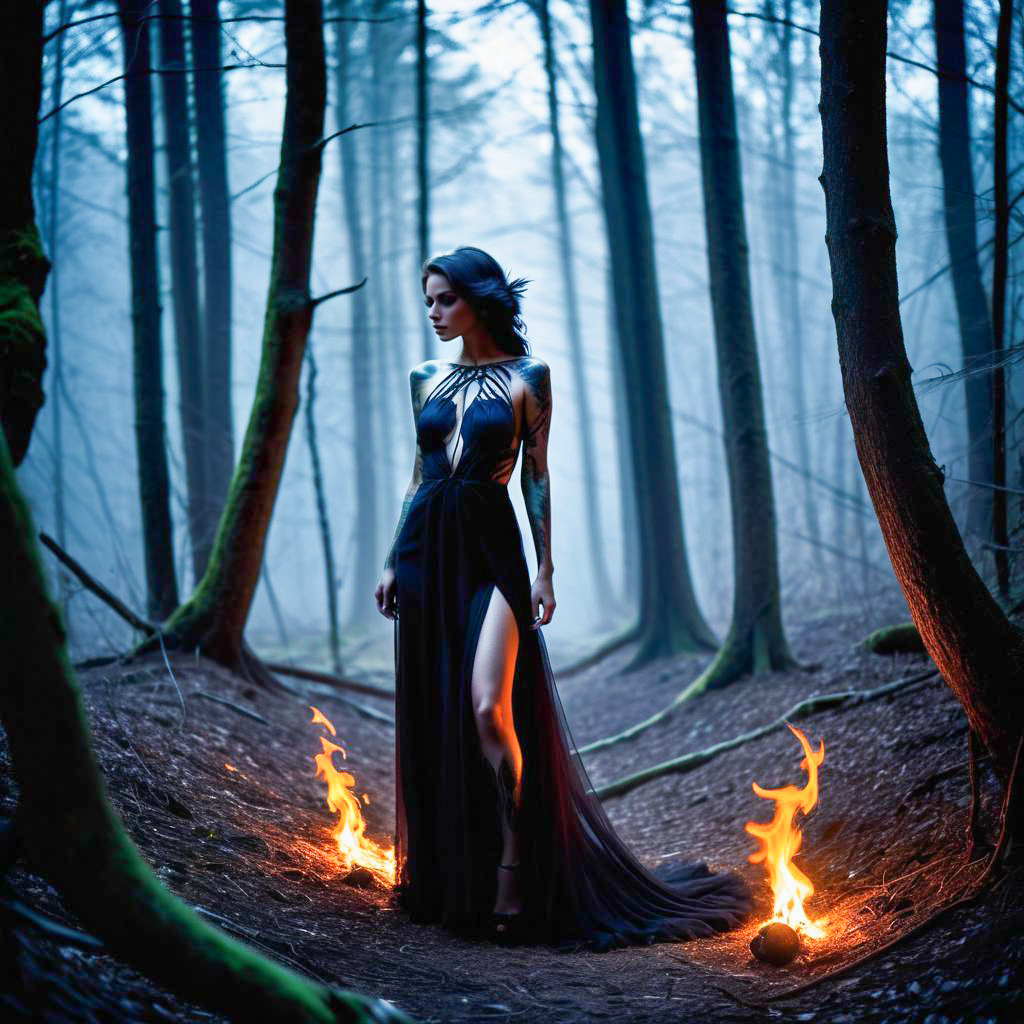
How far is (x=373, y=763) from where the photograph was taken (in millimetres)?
6785

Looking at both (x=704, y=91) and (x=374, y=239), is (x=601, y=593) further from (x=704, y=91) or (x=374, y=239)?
(x=704, y=91)

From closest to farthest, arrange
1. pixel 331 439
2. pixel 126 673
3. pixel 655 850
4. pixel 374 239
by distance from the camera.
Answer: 1. pixel 655 850
2. pixel 126 673
3. pixel 374 239
4. pixel 331 439

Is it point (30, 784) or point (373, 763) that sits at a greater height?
point (30, 784)

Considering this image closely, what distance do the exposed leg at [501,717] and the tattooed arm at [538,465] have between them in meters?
0.18

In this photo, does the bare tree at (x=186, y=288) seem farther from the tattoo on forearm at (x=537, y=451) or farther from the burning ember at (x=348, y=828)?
the tattoo on forearm at (x=537, y=451)

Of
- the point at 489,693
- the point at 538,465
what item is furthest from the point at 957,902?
the point at 538,465

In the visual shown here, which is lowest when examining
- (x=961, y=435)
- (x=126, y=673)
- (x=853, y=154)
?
(x=126, y=673)

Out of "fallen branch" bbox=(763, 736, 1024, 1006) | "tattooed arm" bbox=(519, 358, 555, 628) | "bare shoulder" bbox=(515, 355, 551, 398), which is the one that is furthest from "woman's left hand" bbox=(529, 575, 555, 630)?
"fallen branch" bbox=(763, 736, 1024, 1006)

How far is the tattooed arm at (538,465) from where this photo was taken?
12.4ft

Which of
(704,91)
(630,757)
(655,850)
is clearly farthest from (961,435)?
(655,850)

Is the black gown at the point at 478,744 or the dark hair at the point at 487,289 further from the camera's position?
the dark hair at the point at 487,289

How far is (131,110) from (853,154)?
620 centimetres

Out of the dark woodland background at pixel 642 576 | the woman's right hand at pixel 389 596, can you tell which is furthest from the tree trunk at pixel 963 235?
the woman's right hand at pixel 389 596

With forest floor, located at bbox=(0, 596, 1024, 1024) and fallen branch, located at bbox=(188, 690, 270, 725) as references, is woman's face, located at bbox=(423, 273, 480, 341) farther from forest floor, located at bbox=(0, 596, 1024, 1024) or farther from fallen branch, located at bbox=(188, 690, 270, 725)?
fallen branch, located at bbox=(188, 690, 270, 725)
